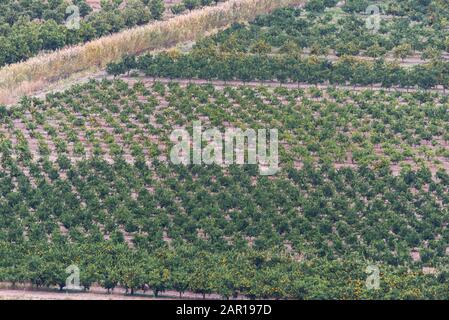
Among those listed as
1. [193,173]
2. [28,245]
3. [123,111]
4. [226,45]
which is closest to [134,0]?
[226,45]

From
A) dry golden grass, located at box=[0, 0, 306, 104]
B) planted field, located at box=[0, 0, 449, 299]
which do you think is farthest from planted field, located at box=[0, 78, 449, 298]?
dry golden grass, located at box=[0, 0, 306, 104]

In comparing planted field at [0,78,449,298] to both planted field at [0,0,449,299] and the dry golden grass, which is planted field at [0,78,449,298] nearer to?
planted field at [0,0,449,299]

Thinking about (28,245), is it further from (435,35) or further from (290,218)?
(435,35)

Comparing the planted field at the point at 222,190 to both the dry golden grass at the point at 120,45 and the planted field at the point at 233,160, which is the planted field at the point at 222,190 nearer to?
the planted field at the point at 233,160

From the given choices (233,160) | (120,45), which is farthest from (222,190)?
(120,45)

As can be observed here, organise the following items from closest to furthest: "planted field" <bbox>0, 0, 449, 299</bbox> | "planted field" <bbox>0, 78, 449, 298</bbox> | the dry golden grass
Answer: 1. "planted field" <bbox>0, 0, 449, 299</bbox>
2. "planted field" <bbox>0, 78, 449, 298</bbox>
3. the dry golden grass

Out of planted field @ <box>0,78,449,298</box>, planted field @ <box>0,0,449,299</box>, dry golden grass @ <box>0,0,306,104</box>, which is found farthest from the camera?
dry golden grass @ <box>0,0,306,104</box>

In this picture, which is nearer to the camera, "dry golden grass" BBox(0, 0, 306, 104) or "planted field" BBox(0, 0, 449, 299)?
"planted field" BBox(0, 0, 449, 299)
